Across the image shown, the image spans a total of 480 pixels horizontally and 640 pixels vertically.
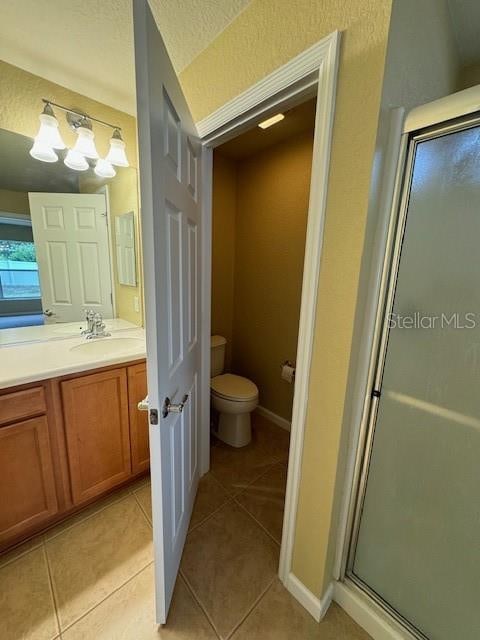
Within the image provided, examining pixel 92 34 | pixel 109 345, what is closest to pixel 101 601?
pixel 109 345

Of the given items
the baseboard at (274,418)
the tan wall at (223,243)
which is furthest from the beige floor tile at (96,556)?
the tan wall at (223,243)

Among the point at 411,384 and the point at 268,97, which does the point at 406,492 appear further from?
the point at 268,97

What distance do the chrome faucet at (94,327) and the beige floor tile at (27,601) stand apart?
1.10m

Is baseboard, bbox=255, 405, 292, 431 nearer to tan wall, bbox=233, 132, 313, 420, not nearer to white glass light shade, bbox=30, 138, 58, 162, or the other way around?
tan wall, bbox=233, 132, 313, 420

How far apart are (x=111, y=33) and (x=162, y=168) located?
948mm

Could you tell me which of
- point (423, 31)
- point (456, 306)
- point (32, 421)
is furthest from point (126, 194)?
point (456, 306)

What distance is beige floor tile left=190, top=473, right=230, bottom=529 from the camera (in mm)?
1429

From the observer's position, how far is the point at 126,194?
5.80 ft

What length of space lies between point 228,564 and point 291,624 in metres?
0.32

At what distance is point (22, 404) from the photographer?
111 cm

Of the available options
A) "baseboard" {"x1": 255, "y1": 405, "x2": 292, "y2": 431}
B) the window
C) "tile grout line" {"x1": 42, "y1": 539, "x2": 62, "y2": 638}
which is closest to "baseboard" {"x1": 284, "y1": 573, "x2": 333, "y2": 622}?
"tile grout line" {"x1": 42, "y1": 539, "x2": 62, "y2": 638}

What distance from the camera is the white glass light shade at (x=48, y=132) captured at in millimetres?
1347

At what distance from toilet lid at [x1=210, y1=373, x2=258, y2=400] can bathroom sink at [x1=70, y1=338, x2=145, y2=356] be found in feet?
2.22

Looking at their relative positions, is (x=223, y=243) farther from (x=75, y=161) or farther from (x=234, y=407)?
(x=234, y=407)
